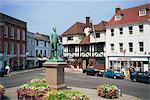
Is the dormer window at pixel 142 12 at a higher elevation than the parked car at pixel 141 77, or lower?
higher

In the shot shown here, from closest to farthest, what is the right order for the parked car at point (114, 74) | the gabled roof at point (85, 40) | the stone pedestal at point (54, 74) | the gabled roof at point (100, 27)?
the stone pedestal at point (54, 74) → the parked car at point (114, 74) → the gabled roof at point (100, 27) → the gabled roof at point (85, 40)

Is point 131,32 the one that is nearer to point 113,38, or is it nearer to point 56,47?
point 113,38

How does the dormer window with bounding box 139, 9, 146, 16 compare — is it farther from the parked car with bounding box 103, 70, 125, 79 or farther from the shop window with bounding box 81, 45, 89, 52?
the shop window with bounding box 81, 45, 89, 52

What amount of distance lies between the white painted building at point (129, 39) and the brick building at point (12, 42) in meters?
20.3

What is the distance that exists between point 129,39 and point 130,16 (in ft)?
15.9

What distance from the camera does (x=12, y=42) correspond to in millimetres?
49188

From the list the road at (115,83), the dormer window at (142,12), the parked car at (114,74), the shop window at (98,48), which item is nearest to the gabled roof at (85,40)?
the shop window at (98,48)

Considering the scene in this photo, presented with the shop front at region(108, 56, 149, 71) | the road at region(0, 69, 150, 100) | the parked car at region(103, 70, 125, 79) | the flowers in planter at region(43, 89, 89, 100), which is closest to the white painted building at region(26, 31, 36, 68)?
the shop front at region(108, 56, 149, 71)

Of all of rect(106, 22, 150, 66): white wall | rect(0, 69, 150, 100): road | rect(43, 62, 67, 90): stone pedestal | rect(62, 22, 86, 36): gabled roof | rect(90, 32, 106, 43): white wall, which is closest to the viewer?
rect(43, 62, 67, 90): stone pedestal

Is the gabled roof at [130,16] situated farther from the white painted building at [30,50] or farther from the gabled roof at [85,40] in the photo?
the white painted building at [30,50]

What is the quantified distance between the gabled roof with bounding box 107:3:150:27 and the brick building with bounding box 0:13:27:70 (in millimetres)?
21030

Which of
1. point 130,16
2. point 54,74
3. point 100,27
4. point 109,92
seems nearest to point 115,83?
point 109,92

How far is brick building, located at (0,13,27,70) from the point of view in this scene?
4503cm

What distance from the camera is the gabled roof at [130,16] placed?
129 feet
